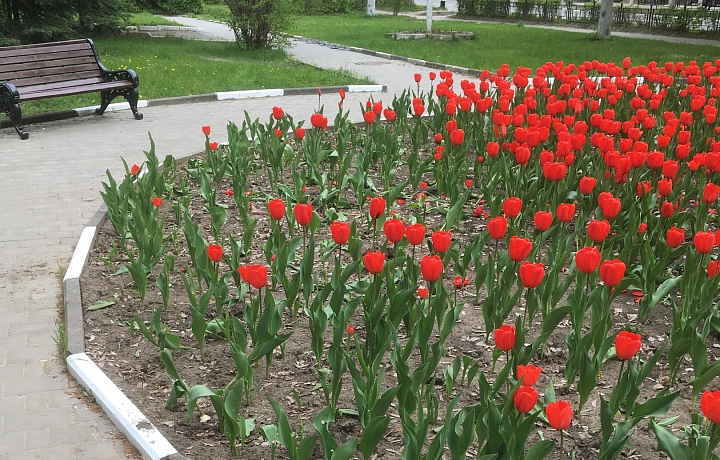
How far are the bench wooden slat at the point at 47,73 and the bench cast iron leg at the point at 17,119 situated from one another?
93 cm

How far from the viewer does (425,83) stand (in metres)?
13.8

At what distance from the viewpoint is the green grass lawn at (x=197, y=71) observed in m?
11.9

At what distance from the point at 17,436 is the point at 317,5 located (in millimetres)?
38511

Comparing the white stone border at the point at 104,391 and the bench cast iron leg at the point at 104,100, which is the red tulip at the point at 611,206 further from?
the bench cast iron leg at the point at 104,100

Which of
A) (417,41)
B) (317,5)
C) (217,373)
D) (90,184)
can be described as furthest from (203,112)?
(317,5)

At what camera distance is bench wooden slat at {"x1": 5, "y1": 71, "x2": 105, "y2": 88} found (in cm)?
978

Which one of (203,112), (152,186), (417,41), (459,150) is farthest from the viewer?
(417,41)

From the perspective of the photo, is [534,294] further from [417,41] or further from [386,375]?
[417,41]

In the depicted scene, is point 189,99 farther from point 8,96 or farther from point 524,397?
point 524,397

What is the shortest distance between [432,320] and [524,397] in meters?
0.88

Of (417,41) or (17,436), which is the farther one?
(417,41)

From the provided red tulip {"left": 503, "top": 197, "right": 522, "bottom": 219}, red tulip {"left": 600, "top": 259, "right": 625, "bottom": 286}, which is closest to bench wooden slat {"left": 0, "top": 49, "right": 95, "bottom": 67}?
red tulip {"left": 503, "top": 197, "right": 522, "bottom": 219}

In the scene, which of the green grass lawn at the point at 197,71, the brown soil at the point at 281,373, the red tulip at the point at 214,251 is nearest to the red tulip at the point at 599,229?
the brown soil at the point at 281,373

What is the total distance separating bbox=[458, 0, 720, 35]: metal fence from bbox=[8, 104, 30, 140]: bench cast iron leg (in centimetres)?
2299
